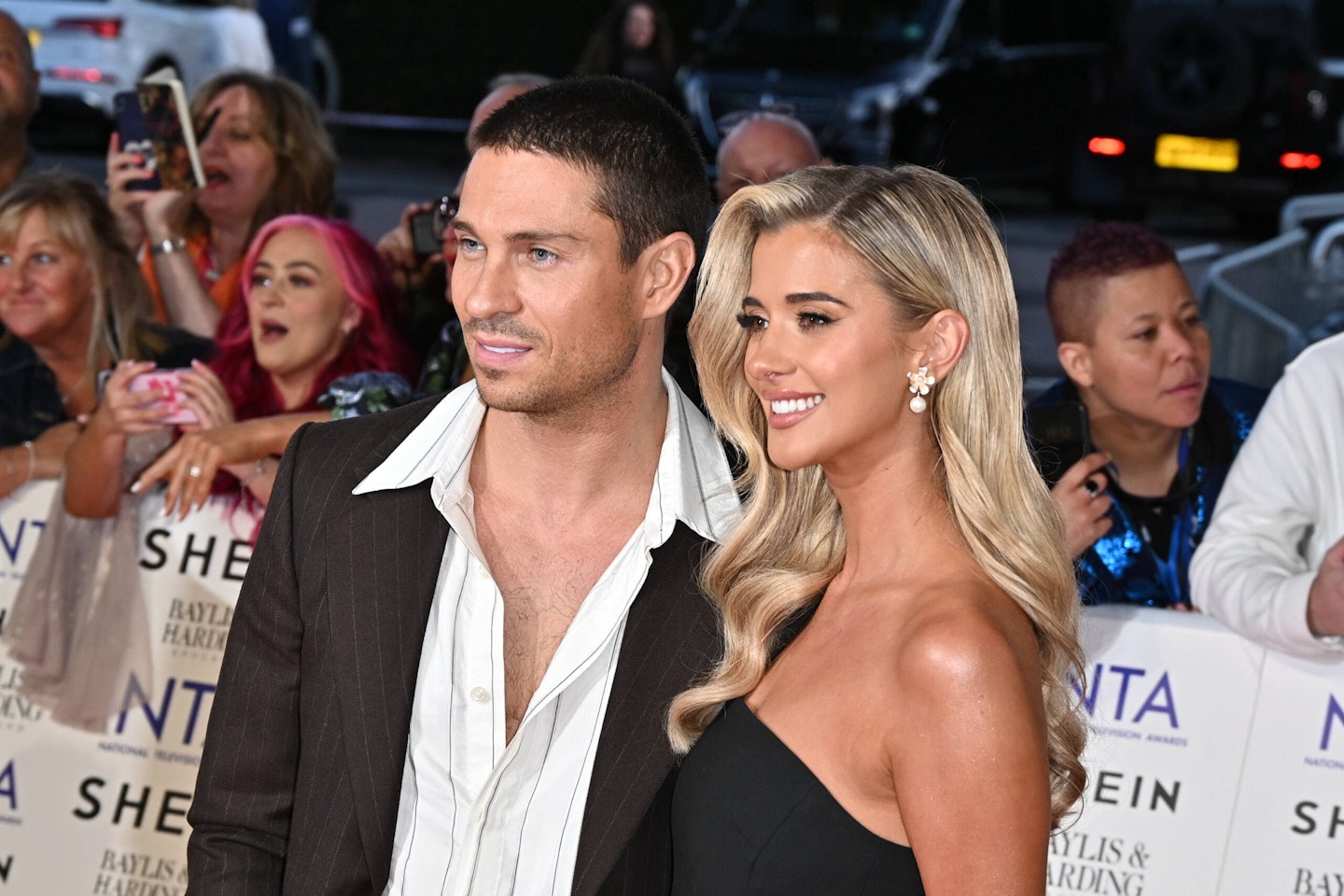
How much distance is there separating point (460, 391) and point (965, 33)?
8125mm

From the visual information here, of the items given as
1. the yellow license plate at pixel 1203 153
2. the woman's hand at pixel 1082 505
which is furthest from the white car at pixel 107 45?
the woman's hand at pixel 1082 505

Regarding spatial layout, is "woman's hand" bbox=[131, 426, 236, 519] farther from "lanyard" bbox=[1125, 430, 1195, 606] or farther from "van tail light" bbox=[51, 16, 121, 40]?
"van tail light" bbox=[51, 16, 121, 40]

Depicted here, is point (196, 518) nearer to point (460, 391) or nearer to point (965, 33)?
point (460, 391)

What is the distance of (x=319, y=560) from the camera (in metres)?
2.51

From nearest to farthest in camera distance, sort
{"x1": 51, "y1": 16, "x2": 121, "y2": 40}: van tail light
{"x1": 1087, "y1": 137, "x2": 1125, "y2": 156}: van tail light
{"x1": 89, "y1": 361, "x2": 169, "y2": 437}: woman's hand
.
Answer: {"x1": 89, "y1": 361, "x2": 169, "y2": 437}: woman's hand < {"x1": 1087, "y1": 137, "x2": 1125, "y2": 156}: van tail light < {"x1": 51, "y1": 16, "x2": 121, "y2": 40}: van tail light

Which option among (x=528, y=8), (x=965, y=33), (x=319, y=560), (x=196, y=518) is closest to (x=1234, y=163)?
Result: (x=965, y=33)

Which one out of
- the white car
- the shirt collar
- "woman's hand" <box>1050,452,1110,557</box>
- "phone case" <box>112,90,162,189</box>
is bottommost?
the shirt collar

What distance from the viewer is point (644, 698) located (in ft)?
8.14

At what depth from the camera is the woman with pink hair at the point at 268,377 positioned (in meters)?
3.92

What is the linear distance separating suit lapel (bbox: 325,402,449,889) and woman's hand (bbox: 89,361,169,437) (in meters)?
1.66

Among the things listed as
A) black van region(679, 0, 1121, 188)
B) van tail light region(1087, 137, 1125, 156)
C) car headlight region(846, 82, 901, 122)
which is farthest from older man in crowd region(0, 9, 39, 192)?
van tail light region(1087, 137, 1125, 156)

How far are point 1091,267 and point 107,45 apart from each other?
800 cm

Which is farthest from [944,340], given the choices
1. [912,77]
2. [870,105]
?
[912,77]

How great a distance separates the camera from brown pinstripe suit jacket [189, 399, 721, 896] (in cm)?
242
